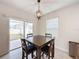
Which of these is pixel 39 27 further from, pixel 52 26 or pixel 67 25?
pixel 67 25

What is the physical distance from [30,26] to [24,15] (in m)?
1.29

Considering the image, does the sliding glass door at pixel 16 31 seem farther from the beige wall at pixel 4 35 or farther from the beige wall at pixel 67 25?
the beige wall at pixel 67 25

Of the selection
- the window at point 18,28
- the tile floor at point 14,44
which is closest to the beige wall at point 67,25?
the window at point 18,28

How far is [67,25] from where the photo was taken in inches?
188

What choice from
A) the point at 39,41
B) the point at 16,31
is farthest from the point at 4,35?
the point at 39,41

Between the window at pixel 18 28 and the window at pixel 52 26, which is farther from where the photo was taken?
→ the window at pixel 52 26

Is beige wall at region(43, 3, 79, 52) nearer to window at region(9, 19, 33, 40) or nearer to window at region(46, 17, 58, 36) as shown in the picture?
window at region(46, 17, 58, 36)

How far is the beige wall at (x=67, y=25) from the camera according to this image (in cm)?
430

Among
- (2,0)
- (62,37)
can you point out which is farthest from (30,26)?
(2,0)

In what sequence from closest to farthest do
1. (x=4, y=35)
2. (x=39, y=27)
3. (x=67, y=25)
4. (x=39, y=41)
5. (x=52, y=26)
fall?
(x=39, y=41) < (x=4, y=35) < (x=67, y=25) < (x=52, y=26) < (x=39, y=27)

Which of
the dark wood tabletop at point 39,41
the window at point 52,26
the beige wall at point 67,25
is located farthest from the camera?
the window at point 52,26

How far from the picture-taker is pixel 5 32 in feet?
14.2

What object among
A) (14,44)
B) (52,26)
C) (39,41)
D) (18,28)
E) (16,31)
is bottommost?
(14,44)

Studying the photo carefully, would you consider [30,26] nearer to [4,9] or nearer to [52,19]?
[52,19]
